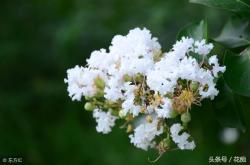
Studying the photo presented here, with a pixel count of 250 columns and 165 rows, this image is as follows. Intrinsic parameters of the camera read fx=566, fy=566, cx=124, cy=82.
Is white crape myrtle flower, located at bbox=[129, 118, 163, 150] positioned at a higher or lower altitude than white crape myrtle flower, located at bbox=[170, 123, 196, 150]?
higher

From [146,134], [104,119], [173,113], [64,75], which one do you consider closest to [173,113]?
[173,113]

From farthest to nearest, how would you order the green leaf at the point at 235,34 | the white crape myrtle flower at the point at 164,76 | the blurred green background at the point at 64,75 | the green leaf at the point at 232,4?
the blurred green background at the point at 64,75
the green leaf at the point at 235,34
the green leaf at the point at 232,4
the white crape myrtle flower at the point at 164,76

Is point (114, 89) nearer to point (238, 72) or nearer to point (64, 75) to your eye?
point (238, 72)

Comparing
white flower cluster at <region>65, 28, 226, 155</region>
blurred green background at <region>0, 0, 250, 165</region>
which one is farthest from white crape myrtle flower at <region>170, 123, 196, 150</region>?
blurred green background at <region>0, 0, 250, 165</region>

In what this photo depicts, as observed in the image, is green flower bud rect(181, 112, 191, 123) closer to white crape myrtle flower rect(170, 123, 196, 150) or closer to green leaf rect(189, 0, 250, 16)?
white crape myrtle flower rect(170, 123, 196, 150)

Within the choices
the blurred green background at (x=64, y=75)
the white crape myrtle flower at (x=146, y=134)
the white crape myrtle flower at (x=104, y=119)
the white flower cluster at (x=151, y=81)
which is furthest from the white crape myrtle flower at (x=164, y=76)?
the blurred green background at (x=64, y=75)

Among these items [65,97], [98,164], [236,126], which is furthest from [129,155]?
[236,126]

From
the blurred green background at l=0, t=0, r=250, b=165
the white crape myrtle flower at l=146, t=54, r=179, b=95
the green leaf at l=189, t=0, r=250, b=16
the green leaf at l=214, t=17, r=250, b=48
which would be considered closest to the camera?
the white crape myrtle flower at l=146, t=54, r=179, b=95

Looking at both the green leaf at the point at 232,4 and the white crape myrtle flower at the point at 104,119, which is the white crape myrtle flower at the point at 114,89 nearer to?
the white crape myrtle flower at the point at 104,119
